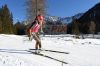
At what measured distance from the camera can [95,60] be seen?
12.3 metres

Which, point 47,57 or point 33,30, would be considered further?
point 33,30

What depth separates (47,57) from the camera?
40.1ft

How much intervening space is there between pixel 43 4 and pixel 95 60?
3073 cm

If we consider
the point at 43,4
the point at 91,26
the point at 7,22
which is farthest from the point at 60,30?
the point at 43,4

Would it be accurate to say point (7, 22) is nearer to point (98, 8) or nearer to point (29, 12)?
point (29, 12)

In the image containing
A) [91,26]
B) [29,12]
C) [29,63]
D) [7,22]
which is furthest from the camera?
[91,26]

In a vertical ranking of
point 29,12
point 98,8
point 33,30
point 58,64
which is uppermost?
point 98,8

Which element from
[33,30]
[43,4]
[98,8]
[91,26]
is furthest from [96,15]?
[33,30]

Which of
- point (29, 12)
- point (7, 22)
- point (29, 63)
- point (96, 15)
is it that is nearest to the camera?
point (29, 63)

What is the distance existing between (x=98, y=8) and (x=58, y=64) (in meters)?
143

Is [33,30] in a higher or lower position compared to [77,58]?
higher

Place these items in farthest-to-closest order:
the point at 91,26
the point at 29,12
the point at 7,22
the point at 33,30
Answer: the point at 91,26
the point at 7,22
the point at 29,12
the point at 33,30

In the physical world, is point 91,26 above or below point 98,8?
below

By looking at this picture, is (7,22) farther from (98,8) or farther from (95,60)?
(98,8)
